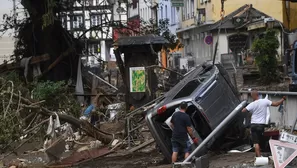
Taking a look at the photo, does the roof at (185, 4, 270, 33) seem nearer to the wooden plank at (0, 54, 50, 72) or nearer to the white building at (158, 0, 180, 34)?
the white building at (158, 0, 180, 34)

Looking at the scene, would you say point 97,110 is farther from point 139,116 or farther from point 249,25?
point 249,25

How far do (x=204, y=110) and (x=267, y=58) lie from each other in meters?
15.0

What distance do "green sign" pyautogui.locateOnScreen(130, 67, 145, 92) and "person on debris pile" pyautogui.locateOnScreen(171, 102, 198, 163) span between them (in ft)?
17.7

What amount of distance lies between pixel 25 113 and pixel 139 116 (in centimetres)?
334

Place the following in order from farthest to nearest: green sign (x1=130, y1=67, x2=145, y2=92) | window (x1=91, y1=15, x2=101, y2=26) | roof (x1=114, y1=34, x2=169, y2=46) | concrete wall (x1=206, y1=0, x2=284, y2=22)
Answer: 1. concrete wall (x1=206, y1=0, x2=284, y2=22)
2. window (x1=91, y1=15, x2=101, y2=26)
3. roof (x1=114, y1=34, x2=169, y2=46)
4. green sign (x1=130, y1=67, x2=145, y2=92)

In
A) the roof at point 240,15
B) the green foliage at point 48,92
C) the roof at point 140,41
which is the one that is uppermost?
the roof at point 240,15

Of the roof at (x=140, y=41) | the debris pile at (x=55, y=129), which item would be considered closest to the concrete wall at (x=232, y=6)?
the debris pile at (x=55, y=129)

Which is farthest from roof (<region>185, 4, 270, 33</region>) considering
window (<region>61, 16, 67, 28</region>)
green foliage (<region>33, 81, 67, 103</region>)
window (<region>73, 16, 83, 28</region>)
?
green foliage (<region>33, 81, 67, 103</region>)

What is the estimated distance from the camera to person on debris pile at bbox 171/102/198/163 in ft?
40.5

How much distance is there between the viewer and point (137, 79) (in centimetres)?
1809

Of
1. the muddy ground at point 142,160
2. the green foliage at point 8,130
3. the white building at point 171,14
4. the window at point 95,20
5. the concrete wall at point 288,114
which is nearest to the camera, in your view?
the muddy ground at point 142,160

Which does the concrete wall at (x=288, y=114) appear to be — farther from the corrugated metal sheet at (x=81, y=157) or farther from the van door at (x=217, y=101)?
the corrugated metal sheet at (x=81, y=157)

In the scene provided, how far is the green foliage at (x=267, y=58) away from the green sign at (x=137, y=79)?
10.5 m

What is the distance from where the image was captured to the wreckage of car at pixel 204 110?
42.1 feet
